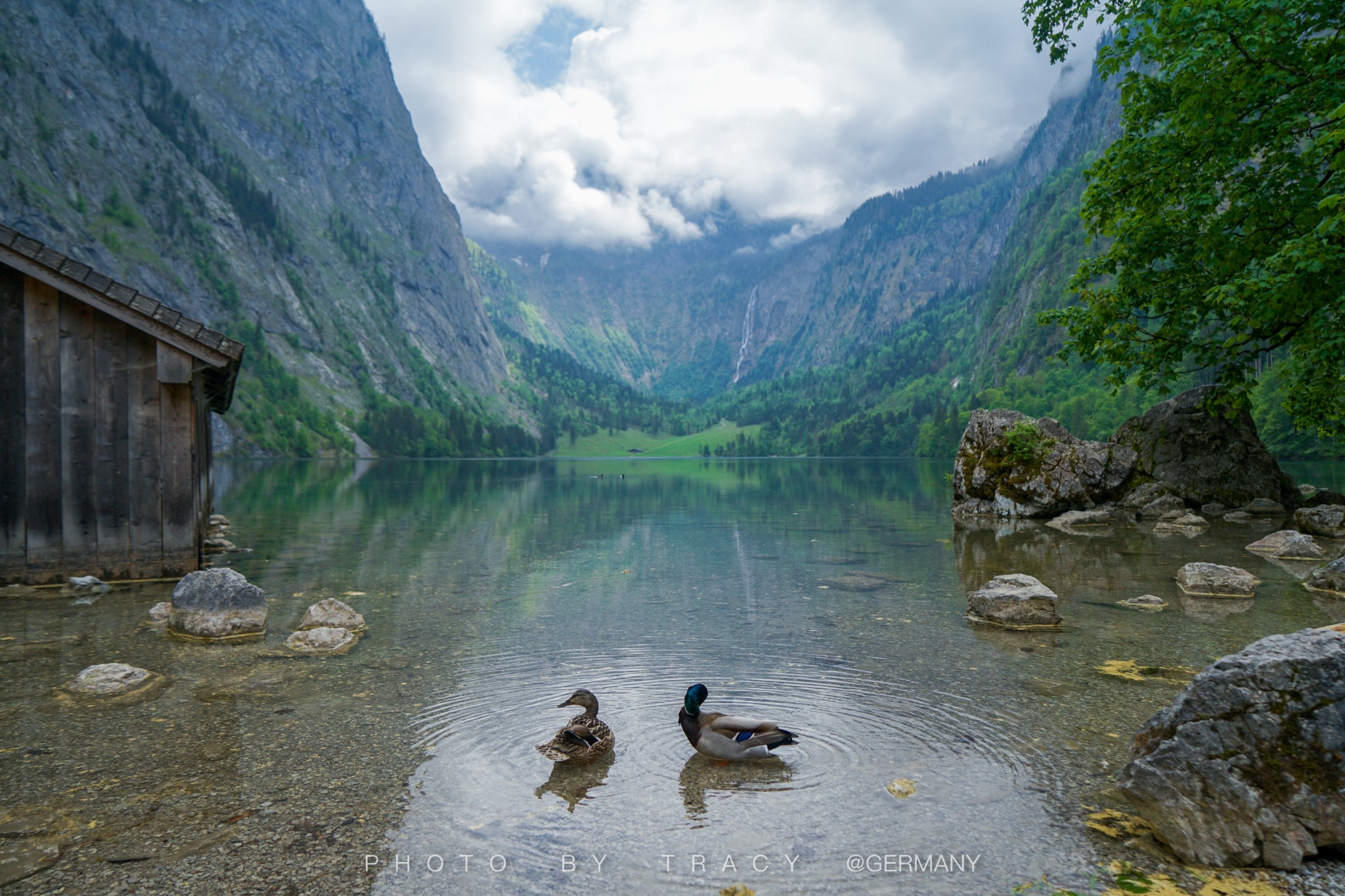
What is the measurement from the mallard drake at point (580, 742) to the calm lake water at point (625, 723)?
0.86 ft

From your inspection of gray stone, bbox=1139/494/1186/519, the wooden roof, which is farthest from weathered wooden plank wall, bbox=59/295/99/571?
gray stone, bbox=1139/494/1186/519

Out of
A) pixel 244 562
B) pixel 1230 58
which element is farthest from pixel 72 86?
pixel 1230 58

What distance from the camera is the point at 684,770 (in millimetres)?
8242

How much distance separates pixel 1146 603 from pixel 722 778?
1265 centimetres

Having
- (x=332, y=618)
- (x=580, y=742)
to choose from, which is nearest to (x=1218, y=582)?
(x=580, y=742)

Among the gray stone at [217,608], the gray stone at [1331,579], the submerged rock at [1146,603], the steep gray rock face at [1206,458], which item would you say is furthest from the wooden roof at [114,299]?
the steep gray rock face at [1206,458]

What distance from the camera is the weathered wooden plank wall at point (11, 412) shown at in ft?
55.5

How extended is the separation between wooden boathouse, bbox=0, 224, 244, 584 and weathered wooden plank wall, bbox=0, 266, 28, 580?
0.8 inches

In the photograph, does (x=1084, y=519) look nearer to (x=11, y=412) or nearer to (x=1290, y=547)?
(x=1290, y=547)

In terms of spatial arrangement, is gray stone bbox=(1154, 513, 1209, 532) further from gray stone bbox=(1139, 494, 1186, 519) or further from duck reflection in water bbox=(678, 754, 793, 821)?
duck reflection in water bbox=(678, 754, 793, 821)

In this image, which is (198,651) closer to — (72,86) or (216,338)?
(216,338)

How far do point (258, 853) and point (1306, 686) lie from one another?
28.3ft

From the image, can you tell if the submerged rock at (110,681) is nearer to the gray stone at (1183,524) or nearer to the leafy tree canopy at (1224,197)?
the leafy tree canopy at (1224,197)

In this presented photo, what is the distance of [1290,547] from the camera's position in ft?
74.6
